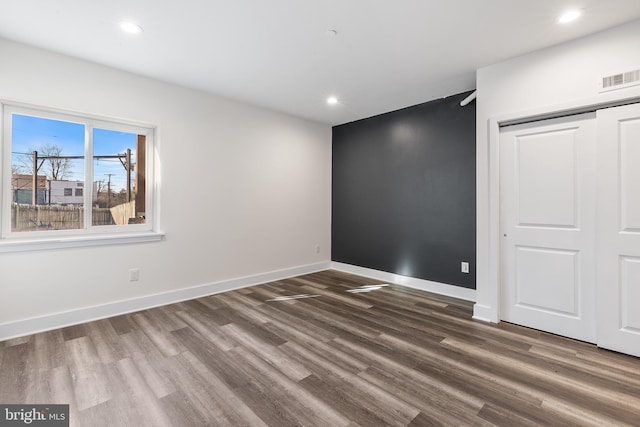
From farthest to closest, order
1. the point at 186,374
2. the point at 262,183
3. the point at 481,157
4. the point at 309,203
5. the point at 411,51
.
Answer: the point at 309,203, the point at 262,183, the point at 481,157, the point at 411,51, the point at 186,374

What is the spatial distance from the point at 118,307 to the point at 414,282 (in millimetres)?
3705

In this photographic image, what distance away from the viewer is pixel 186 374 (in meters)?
2.04

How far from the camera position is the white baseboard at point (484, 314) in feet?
9.61

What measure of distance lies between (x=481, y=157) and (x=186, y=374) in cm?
333

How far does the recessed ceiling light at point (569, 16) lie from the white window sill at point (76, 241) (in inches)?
169

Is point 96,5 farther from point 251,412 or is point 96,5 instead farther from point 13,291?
point 251,412

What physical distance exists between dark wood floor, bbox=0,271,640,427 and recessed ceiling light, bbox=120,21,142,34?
2.65m

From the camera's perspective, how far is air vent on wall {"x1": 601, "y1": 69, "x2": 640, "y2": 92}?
89.2 inches

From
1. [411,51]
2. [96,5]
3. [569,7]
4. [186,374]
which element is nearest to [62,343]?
[186,374]

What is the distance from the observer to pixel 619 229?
2.35 m

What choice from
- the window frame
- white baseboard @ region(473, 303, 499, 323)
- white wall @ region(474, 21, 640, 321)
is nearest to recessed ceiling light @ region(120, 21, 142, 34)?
the window frame

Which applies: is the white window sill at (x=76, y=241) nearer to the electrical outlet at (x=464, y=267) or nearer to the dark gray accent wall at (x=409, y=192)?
the dark gray accent wall at (x=409, y=192)

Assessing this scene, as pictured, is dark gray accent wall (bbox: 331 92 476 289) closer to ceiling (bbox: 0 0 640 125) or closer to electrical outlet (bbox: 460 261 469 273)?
electrical outlet (bbox: 460 261 469 273)

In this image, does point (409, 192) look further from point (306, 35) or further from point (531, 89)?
point (306, 35)
